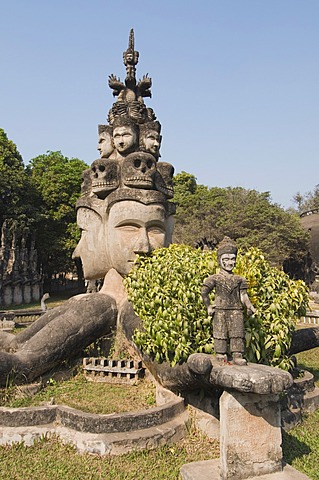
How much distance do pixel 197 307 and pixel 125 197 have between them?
2942 mm

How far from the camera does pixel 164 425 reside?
555 centimetres

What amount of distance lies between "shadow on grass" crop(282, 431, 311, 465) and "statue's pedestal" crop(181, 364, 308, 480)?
757 mm

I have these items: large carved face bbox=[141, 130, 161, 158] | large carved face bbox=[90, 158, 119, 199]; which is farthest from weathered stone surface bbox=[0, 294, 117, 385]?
large carved face bbox=[141, 130, 161, 158]

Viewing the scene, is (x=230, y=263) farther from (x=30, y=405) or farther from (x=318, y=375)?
(x=318, y=375)

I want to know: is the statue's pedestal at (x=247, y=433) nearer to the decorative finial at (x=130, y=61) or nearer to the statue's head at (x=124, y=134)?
the statue's head at (x=124, y=134)

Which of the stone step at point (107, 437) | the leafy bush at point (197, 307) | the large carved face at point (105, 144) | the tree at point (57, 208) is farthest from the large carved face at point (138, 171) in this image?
the tree at point (57, 208)

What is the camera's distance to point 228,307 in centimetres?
489

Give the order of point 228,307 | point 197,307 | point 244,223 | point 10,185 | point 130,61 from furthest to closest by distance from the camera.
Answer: point 244,223
point 10,185
point 130,61
point 197,307
point 228,307

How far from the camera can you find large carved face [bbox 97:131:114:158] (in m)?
8.70

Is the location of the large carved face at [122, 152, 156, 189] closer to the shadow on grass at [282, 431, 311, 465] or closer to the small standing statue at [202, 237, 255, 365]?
the small standing statue at [202, 237, 255, 365]

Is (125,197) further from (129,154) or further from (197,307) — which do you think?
(197,307)

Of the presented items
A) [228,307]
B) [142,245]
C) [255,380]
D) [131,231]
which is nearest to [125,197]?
[131,231]

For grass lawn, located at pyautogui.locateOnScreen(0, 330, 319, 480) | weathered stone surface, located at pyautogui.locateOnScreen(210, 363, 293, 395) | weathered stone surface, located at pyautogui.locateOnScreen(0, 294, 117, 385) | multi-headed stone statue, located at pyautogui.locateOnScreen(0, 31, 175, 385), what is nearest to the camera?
weathered stone surface, located at pyautogui.locateOnScreen(210, 363, 293, 395)

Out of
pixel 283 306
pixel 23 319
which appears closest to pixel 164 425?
pixel 283 306
